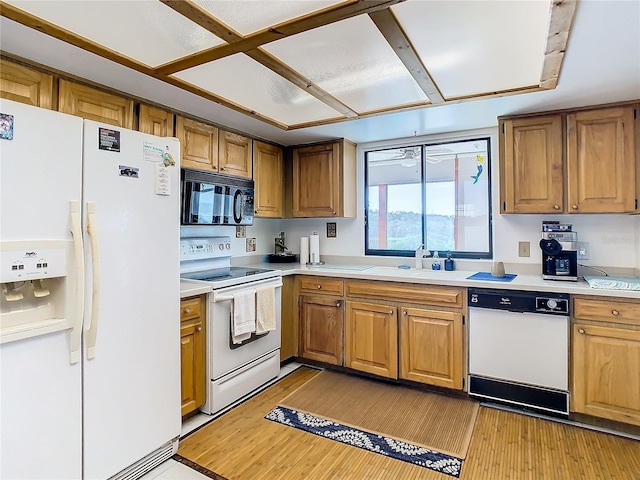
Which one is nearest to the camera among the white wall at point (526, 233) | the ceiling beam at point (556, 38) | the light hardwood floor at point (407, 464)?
the ceiling beam at point (556, 38)

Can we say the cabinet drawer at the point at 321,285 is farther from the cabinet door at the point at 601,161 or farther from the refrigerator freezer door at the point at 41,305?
the refrigerator freezer door at the point at 41,305

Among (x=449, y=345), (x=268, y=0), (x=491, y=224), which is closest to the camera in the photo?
(x=268, y=0)


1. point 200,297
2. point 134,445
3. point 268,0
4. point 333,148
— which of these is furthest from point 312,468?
point 333,148

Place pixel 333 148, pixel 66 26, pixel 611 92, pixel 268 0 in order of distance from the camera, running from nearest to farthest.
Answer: pixel 268 0 < pixel 66 26 < pixel 611 92 < pixel 333 148

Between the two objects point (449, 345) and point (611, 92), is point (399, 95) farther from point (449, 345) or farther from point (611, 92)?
point (449, 345)

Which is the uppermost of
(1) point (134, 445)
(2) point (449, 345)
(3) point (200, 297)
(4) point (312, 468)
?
(3) point (200, 297)

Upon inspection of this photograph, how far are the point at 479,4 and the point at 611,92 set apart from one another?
149cm

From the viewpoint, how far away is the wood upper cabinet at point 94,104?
2.01 meters

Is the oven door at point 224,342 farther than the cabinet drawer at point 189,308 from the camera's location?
Yes

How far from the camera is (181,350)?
2.29 meters

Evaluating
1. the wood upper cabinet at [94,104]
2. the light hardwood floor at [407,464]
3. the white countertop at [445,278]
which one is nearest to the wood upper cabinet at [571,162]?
the white countertop at [445,278]

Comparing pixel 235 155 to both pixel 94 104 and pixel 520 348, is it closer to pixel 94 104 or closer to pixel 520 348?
pixel 94 104

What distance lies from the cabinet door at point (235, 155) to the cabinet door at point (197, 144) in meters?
0.08

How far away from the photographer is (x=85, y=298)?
1611 mm
